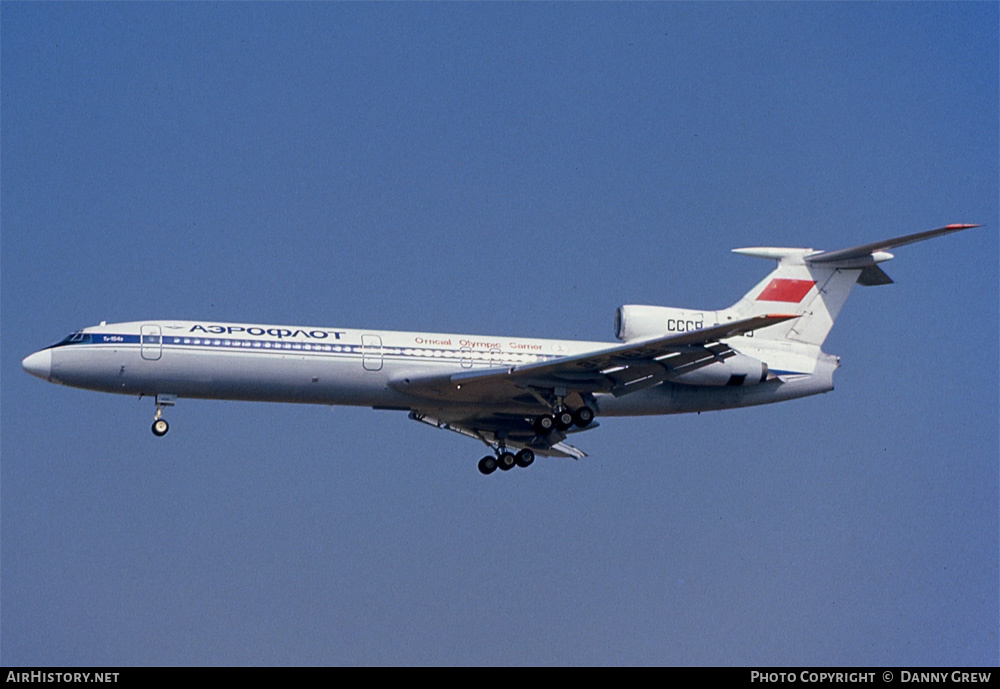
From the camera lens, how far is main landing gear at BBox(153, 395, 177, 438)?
32125 mm

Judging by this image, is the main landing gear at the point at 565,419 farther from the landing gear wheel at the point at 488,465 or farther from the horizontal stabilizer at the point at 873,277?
the horizontal stabilizer at the point at 873,277

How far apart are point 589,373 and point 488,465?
203 inches

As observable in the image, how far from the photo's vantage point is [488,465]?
36.9m

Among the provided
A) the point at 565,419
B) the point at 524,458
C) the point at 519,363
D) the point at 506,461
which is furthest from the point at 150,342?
the point at 524,458

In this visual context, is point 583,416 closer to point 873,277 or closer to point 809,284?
point 809,284

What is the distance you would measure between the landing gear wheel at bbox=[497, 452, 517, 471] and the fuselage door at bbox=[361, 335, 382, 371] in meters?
5.64

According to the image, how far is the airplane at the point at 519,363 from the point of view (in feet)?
104

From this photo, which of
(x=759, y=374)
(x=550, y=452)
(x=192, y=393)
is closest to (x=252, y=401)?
(x=192, y=393)

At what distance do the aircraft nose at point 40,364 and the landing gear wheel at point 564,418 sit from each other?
1173cm

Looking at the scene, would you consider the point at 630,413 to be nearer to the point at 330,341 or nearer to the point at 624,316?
the point at 624,316
